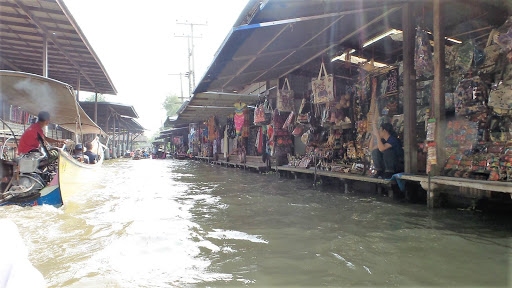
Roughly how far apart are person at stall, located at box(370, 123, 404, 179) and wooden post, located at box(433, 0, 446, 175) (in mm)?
915

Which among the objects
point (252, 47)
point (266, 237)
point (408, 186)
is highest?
point (252, 47)

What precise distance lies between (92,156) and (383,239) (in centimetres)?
752

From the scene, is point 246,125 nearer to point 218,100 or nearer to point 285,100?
point 218,100

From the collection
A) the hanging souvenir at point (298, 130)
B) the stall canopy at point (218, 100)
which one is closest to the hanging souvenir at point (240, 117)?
the stall canopy at point (218, 100)

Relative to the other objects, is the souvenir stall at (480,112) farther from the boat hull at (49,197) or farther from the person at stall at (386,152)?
the boat hull at (49,197)

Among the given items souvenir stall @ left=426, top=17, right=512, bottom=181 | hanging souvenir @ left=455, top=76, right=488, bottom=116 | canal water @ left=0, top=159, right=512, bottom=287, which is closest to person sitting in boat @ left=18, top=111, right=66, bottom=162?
canal water @ left=0, top=159, right=512, bottom=287

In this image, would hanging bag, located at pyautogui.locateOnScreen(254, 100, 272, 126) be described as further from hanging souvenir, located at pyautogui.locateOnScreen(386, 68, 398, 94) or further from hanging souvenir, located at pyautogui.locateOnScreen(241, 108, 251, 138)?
hanging souvenir, located at pyautogui.locateOnScreen(386, 68, 398, 94)

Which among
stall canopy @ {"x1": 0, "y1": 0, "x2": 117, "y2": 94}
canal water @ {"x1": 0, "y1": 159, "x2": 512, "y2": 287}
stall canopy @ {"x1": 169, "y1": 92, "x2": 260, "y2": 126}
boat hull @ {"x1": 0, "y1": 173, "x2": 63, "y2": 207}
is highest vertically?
stall canopy @ {"x1": 0, "y1": 0, "x2": 117, "y2": 94}

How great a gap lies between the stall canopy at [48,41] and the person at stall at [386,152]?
771 centimetres

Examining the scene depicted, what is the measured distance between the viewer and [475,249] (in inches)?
109

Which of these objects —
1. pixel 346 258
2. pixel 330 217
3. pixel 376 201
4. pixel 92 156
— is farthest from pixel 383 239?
pixel 92 156

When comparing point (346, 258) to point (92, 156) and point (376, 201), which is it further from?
point (92, 156)

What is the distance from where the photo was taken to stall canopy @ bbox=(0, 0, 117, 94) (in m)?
7.09

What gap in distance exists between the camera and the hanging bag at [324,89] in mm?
6246
